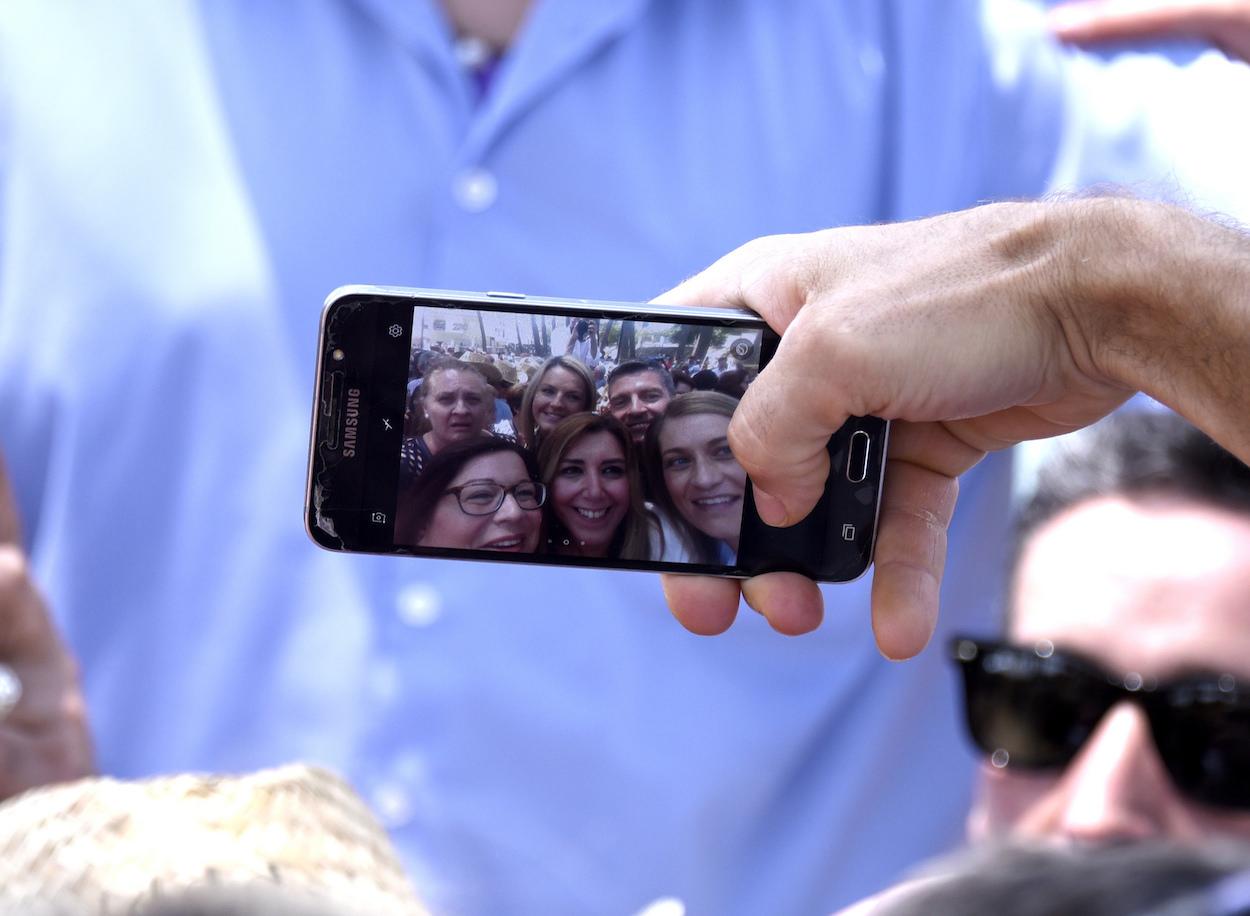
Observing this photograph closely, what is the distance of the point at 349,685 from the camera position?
2178 millimetres

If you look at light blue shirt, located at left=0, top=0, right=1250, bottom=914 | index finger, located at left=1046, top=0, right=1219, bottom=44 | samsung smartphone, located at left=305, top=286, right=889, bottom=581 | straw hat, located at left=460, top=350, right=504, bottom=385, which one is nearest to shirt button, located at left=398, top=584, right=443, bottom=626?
light blue shirt, located at left=0, top=0, right=1250, bottom=914

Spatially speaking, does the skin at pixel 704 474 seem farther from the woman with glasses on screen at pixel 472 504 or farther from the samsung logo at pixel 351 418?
the samsung logo at pixel 351 418

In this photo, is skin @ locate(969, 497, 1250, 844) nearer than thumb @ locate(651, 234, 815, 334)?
No

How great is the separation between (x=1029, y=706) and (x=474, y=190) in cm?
110

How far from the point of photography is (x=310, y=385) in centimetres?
215

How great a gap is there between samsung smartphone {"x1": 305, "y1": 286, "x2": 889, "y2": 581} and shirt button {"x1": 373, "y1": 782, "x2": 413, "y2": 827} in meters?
0.72

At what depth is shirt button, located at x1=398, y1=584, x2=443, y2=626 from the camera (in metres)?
2.17

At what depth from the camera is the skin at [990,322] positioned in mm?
1331

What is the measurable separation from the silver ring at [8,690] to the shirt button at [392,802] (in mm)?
554

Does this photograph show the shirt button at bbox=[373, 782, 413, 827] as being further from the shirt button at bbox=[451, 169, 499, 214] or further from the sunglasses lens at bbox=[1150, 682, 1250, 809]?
the sunglasses lens at bbox=[1150, 682, 1250, 809]

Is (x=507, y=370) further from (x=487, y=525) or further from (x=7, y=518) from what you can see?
(x=7, y=518)

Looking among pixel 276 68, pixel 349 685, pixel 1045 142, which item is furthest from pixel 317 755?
pixel 1045 142

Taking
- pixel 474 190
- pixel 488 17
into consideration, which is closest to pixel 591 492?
pixel 474 190

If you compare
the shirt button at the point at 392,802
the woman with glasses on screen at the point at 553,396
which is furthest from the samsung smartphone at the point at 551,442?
the shirt button at the point at 392,802
